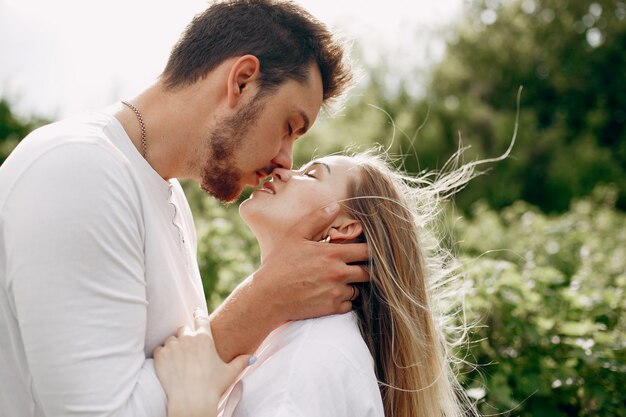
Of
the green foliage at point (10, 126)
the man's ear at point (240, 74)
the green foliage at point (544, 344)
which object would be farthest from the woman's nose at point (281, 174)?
the green foliage at point (10, 126)

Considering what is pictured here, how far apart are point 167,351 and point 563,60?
33.5 metres

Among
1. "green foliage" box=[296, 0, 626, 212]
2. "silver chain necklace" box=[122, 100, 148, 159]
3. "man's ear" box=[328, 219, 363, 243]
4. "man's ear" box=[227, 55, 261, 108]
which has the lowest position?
"green foliage" box=[296, 0, 626, 212]

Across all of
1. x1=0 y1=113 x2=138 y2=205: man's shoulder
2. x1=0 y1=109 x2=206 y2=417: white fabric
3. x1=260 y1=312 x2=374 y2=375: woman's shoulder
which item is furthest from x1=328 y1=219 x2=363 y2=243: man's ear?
x1=0 y1=113 x2=138 y2=205: man's shoulder

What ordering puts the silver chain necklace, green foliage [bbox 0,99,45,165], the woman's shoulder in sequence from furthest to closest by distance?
1. green foliage [bbox 0,99,45,165]
2. the silver chain necklace
3. the woman's shoulder

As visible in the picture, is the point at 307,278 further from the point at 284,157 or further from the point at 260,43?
the point at 260,43

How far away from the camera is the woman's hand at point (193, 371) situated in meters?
2.10

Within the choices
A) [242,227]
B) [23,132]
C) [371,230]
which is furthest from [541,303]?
[23,132]

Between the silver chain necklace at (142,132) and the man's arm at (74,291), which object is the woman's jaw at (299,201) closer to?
the silver chain necklace at (142,132)

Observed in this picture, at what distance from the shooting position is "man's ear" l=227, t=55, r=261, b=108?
A: 8.69 feet

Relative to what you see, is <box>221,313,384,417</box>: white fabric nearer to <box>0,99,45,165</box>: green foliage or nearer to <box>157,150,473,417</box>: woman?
<box>157,150,473,417</box>: woman

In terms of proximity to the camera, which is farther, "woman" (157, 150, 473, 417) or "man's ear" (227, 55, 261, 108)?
"man's ear" (227, 55, 261, 108)

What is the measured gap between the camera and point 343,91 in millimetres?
3062

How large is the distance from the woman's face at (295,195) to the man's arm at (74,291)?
2.56 ft

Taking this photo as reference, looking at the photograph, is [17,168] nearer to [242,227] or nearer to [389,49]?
[242,227]
